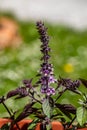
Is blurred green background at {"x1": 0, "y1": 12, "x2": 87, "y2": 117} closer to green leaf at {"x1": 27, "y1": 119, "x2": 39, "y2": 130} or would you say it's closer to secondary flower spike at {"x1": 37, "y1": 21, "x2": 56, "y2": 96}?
green leaf at {"x1": 27, "y1": 119, "x2": 39, "y2": 130}

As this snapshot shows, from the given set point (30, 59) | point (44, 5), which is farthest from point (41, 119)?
point (44, 5)

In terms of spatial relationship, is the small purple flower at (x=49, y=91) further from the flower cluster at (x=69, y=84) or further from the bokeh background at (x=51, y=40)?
the bokeh background at (x=51, y=40)

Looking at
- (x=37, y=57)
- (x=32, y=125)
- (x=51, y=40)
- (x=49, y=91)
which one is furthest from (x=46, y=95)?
(x=37, y=57)

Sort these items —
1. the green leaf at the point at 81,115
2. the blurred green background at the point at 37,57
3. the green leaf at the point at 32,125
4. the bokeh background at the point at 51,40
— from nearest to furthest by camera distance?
the green leaf at the point at 81,115 → the green leaf at the point at 32,125 → the blurred green background at the point at 37,57 → the bokeh background at the point at 51,40

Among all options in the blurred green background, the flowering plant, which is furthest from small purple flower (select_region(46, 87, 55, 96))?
the blurred green background

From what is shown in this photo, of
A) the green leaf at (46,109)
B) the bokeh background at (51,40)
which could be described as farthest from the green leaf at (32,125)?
the bokeh background at (51,40)

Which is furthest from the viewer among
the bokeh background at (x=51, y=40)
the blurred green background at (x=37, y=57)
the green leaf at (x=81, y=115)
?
the bokeh background at (x=51, y=40)

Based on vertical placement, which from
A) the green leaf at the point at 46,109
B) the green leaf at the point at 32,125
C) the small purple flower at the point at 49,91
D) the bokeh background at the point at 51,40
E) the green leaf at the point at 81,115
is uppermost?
the bokeh background at the point at 51,40

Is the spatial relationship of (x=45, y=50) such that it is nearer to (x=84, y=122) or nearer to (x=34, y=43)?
(x=84, y=122)

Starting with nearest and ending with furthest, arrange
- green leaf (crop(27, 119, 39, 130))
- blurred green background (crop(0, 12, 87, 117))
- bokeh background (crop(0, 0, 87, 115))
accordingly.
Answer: green leaf (crop(27, 119, 39, 130)), blurred green background (crop(0, 12, 87, 117)), bokeh background (crop(0, 0, 87, 115))
